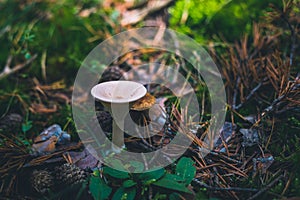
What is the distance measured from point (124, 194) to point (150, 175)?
15cm

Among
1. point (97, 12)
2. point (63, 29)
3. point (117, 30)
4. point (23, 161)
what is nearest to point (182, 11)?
point (117, 30)

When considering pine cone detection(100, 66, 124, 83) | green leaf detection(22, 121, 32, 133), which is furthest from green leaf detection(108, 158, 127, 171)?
pine cone detection(100, 66, 124, 83)

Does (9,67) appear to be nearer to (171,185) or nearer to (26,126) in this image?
(26,126)

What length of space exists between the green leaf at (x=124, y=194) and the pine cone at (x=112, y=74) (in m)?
0.93

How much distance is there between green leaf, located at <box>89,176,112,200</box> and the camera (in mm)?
1448

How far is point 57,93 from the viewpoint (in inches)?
92.5

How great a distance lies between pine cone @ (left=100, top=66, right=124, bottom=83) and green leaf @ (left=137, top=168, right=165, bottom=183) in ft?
2.89

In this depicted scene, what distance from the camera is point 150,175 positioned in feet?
4.96

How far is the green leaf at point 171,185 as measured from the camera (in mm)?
1445

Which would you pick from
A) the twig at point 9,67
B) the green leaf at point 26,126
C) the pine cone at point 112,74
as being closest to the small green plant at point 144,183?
the green leaf at point 26,126

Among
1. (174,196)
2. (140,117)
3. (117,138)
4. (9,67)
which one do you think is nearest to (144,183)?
(174,196)

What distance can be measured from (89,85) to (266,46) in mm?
1313

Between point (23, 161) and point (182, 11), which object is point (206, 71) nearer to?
point (182, 11)

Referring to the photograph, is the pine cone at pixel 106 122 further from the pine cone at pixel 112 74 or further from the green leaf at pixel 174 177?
the green leaf at pixel 174 177
